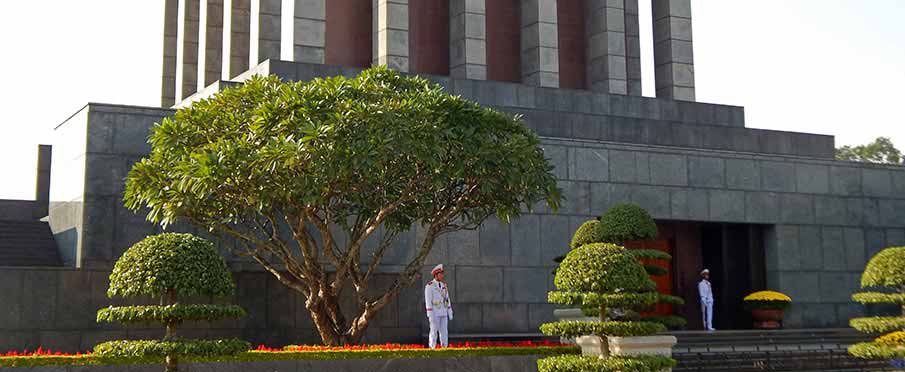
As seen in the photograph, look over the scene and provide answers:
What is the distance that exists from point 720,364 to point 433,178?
281 inches

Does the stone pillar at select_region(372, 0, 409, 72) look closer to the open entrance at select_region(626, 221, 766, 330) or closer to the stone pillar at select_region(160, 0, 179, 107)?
the open entrance at select_region(626, 221, 766, 330)

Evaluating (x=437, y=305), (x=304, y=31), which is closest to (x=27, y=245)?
(x=304, y=31)

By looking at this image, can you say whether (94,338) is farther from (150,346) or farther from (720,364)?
(720,364)

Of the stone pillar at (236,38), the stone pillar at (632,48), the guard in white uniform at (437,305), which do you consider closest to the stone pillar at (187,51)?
the stone pillar at (236,38)

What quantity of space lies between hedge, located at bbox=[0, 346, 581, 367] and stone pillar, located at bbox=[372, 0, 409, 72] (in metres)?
11.8

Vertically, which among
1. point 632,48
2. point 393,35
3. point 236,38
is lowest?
point 393,35

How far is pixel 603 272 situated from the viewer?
54.9 feet

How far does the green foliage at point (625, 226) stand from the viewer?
21625 millimetres

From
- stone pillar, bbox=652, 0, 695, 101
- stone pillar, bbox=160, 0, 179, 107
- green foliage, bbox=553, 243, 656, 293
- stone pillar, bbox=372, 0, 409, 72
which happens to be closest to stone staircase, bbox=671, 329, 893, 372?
green foliage, bbox=553, 243, 656, 293

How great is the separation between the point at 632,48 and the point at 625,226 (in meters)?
14.8

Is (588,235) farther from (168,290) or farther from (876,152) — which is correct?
(876,152)

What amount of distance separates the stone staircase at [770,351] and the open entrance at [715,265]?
3002 millimetres

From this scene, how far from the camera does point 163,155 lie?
18.6 meters

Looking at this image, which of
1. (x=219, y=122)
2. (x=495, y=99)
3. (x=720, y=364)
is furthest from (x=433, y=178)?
(x=495, y=99)
